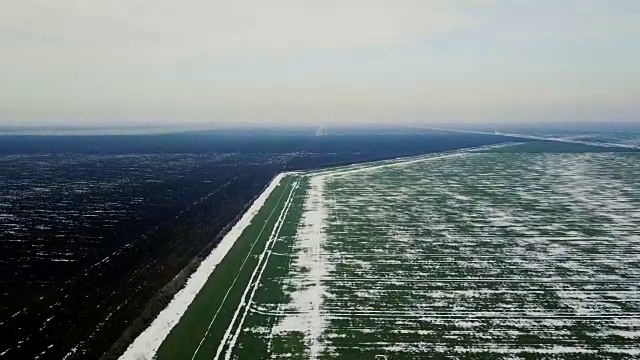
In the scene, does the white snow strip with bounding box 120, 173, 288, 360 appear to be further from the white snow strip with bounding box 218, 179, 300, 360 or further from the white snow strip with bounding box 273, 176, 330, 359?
the white snow strip with bounding box 273, 176, 330, 359

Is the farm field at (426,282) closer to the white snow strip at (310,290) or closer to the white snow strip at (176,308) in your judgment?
the white snow strip at (310,290)

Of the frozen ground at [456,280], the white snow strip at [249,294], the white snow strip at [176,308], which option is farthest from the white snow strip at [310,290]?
the white snow strip at [176,308]

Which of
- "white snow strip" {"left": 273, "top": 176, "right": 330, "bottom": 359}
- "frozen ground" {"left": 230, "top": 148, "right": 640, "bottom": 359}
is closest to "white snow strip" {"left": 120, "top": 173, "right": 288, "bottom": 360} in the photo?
"frozen ground" {"left": 230, "top": 148, "right": 640, "bottom": 359}

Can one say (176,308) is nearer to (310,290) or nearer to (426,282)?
(310,290)

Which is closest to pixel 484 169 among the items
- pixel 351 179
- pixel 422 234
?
pixel 351 179

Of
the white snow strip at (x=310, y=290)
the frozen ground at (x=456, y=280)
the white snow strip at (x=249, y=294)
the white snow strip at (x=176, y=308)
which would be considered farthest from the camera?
the white snow strip at (x=310, y=290)

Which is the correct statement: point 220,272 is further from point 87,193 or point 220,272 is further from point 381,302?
point 87,193

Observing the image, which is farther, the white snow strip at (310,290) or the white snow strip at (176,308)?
the white snow strip at (310,290)
